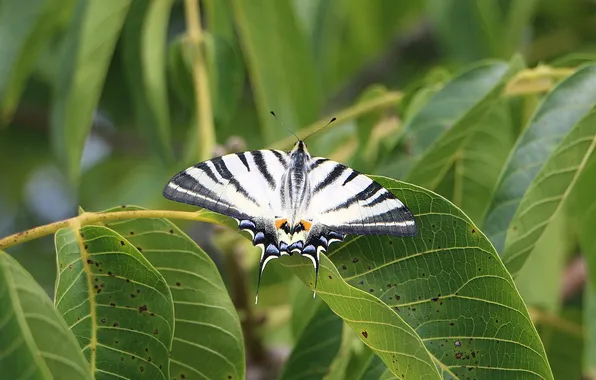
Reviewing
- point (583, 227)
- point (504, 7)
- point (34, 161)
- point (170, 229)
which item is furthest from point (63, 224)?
point (34, 161)

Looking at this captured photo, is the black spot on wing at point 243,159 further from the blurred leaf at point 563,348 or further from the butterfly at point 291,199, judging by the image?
the blurred leaf at point 563,348

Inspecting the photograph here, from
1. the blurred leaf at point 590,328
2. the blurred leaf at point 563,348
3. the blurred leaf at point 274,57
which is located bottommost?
the blurred leaf at point 563,348

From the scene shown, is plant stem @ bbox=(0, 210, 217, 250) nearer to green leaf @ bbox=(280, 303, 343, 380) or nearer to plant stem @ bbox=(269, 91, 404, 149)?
green leaf @ bbox=(280, 303, 343, 380)

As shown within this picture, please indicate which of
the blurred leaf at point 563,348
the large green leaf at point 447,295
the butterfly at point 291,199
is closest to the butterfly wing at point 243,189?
the butterfly at point 291,199

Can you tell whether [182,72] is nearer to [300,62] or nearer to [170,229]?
[300,62]

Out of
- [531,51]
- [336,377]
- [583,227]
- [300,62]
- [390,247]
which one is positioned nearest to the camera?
[390,247]

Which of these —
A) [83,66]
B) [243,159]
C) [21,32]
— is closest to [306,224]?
[243,159]
